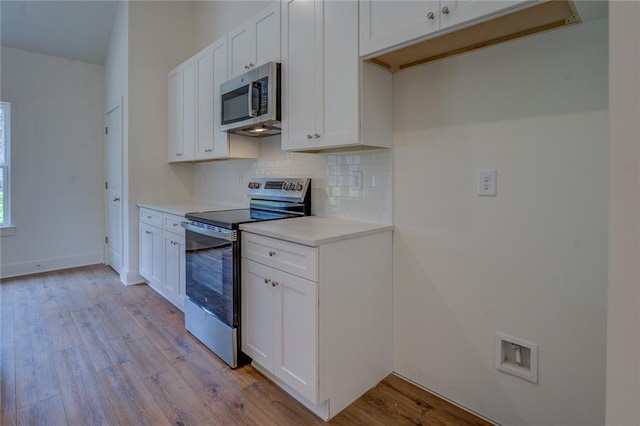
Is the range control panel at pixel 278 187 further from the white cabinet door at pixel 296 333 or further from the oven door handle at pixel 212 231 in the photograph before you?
the white cabinet door at pixel 296 333

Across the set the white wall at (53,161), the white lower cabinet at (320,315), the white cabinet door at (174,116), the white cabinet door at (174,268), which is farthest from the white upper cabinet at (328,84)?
the white wall at (53,161)

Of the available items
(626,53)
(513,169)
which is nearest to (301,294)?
(513,169)

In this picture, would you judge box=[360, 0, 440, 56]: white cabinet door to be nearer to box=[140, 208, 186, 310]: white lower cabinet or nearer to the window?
box=[140, 208, 186, 310]: white lower cabinet

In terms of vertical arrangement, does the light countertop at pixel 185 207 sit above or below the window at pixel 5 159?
below

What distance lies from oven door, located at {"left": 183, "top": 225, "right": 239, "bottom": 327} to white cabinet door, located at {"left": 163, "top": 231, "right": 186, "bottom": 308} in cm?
29

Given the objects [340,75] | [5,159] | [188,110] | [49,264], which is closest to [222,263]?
[340,75]

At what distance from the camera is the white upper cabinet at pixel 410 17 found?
132 centimetres

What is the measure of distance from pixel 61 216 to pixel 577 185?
16.9ft

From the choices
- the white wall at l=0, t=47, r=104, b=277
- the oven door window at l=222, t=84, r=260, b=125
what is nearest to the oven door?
the oven door window at l=222, t=84, r=260, b=125

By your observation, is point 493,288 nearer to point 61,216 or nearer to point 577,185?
point 577,185

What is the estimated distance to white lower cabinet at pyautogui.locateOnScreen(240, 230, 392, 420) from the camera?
164cm

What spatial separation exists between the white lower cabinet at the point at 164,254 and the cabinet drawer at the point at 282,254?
1.05 metres

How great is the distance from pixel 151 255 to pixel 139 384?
1705 mm

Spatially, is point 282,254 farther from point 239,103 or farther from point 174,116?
point 174,116
